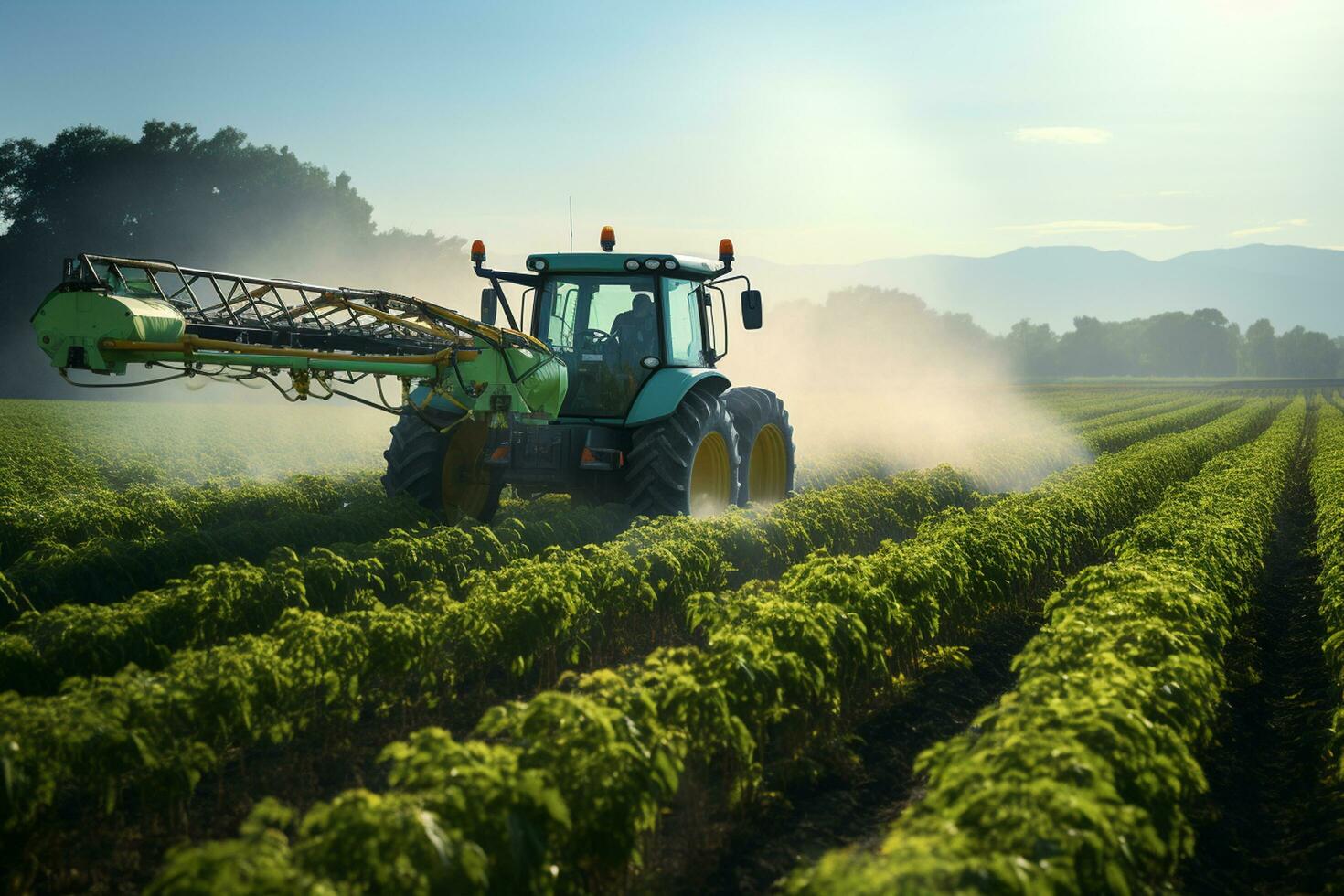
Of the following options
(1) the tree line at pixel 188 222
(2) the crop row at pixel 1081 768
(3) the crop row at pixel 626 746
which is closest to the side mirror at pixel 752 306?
(3) the crop row at pixel 626 746

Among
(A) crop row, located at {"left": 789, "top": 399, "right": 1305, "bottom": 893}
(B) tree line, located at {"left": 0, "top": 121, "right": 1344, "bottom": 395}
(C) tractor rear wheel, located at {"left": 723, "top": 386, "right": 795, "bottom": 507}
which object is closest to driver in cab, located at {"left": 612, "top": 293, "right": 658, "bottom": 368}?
(C) tractor rear wheel, located at {"left": 723, "top": 386, "right": 795, "bottom": 507}

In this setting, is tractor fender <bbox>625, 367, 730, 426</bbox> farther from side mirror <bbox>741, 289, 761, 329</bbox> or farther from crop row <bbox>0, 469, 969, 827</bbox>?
crop row <bbox>0, 469, 969, 827</bbox>

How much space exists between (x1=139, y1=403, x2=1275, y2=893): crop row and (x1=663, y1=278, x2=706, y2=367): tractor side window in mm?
3623

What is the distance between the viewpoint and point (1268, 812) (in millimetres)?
6266

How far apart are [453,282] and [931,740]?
62004mm

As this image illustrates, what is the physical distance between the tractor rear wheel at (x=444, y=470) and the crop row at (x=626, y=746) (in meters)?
3.71

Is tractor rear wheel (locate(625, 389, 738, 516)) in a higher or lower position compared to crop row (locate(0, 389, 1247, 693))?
higher

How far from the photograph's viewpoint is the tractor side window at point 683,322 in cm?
1159

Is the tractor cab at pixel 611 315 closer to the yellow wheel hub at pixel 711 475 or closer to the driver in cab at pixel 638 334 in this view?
the driver in cab at pixel 638 334

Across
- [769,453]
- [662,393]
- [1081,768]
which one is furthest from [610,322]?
[1081,768]

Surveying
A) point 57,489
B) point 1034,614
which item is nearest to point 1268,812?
point 1034,614

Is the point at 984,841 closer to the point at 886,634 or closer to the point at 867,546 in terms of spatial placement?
the point at 886,634

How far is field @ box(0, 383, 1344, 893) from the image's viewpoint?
4.02 meters

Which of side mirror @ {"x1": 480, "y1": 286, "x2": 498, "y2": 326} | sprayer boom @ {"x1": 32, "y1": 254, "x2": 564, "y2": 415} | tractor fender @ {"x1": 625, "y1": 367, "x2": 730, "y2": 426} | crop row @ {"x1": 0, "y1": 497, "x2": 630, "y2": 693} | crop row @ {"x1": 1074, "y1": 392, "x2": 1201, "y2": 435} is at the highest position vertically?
side mirror @ {"x1": 480, "y1": 286, "x2": 498, "y2": 326}
